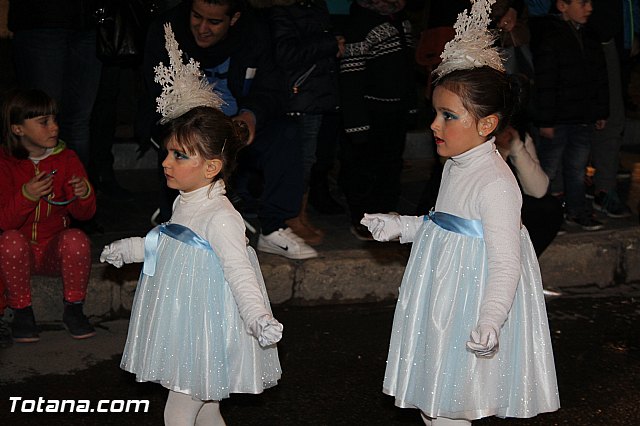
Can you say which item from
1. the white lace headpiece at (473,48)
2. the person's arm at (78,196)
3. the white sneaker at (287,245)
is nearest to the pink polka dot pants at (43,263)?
the person's arm at (78,196)

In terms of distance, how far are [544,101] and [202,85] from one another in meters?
3.42

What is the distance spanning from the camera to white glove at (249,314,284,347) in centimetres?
364

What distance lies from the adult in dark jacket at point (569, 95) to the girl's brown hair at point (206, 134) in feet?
11.3

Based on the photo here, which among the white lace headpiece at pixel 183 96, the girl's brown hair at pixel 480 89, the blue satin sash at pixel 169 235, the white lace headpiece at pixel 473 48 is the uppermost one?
the white lace headpiece at pixel 473 48

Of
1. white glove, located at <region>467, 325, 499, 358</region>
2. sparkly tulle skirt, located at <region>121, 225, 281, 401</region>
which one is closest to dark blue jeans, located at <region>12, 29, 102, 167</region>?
sparkly tulle skirt, located at <region>121, 225, 281, 401</region>

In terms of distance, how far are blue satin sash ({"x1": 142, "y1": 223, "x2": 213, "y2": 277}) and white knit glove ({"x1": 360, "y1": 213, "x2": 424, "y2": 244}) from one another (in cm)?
66

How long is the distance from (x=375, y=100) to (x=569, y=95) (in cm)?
131

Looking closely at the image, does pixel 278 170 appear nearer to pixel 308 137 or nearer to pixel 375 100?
pixel 308 137

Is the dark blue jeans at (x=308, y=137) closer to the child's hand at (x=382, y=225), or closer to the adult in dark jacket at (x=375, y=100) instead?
the adult in dark jacket at (x=375, y=100)

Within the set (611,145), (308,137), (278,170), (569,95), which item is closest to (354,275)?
(278,170)

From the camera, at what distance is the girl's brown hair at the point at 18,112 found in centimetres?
568

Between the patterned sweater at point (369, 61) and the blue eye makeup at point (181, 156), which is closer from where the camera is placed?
the blue eye makeup at point (181, 156)

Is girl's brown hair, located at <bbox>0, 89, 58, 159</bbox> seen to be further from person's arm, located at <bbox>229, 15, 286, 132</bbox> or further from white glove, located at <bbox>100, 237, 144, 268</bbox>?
white glove, located at <bbox>100, 237, 144, 268</bbox>

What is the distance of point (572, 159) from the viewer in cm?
748
